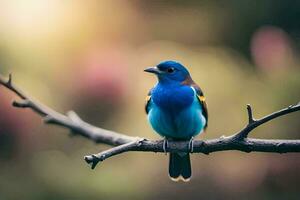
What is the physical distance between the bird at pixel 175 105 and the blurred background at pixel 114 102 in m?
0.69

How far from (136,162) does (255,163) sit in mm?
417

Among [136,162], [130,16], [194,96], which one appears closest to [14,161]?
[136,162]

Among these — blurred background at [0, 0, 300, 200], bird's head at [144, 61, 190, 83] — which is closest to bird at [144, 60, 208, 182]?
bird's head at [144, 61, 190, 83]

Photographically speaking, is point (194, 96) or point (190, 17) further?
point (190, 17)

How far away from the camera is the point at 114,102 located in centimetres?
279

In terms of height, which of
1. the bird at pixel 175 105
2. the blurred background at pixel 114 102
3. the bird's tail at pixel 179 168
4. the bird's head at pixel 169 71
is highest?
the blurred background at pixel 114 102

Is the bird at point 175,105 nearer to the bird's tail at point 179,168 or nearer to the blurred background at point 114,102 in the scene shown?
the bird's tail at point 179,168

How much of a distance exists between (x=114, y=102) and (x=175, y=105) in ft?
2.87

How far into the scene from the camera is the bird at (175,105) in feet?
6.28

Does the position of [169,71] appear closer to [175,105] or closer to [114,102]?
[175,105]

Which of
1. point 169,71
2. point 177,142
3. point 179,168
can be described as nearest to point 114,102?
point 179,168

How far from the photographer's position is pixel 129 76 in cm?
285

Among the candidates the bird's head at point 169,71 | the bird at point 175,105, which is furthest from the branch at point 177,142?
the bird's head at point 169,71

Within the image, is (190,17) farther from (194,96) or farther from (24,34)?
(194,96)
